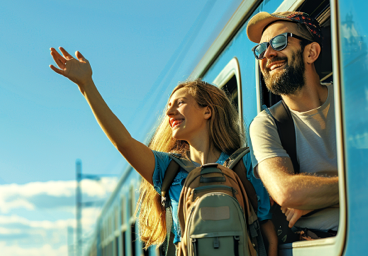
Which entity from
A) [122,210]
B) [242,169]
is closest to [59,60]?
[242,169]

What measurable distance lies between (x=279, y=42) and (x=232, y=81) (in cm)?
90

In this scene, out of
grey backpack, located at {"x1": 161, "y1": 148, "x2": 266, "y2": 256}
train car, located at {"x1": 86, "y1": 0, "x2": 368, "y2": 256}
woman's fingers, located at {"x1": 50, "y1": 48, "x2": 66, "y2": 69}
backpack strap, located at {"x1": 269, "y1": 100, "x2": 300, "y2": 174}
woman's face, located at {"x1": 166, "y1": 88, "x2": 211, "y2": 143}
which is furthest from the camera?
woman's face, located at {"x1": 166, "y1": 88, "x2": 211, "y2": 143}

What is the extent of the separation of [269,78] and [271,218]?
2.23 feet

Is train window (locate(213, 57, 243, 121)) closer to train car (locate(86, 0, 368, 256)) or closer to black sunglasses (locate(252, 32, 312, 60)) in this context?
train car (locate(86, 0, 368, 256))

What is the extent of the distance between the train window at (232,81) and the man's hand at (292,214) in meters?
0.90

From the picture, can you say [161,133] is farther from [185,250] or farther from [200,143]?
[185,250]

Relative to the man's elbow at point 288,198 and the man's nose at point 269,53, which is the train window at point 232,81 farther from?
the man's elbow at point 288,198

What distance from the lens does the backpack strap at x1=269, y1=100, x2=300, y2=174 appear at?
1.93 metres

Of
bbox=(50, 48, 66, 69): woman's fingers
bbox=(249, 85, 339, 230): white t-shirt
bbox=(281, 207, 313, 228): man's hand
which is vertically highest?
bbox=(50, 48, 66, 69): woman's fingers

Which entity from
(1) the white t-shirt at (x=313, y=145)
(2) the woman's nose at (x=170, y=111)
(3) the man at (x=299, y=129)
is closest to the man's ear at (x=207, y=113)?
(2) the woman's nose at (x=170, y=111)

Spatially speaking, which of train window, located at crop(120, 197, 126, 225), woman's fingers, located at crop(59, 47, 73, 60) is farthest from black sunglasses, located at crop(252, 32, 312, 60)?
train window, located at crop(120, 197, 126, 225)

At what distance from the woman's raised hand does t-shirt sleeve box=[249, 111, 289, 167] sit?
0.86 metres

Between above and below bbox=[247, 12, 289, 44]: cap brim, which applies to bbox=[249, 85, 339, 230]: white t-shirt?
below

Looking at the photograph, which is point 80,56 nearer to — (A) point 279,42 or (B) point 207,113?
(B) point 207,113
